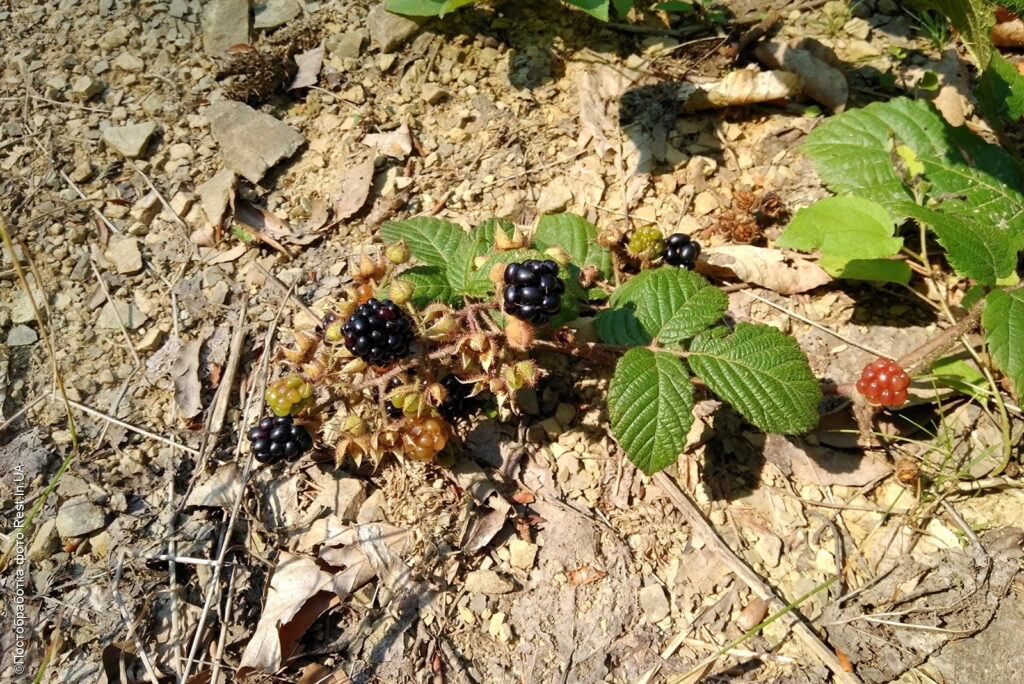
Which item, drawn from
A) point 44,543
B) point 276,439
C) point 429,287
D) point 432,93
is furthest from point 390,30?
point 44,543

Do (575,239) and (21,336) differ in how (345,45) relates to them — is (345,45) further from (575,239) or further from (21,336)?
(21,336)

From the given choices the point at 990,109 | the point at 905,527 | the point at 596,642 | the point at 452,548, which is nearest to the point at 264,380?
the point at 452,548

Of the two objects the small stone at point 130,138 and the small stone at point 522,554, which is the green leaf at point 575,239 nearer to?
the small stone at point 522,554

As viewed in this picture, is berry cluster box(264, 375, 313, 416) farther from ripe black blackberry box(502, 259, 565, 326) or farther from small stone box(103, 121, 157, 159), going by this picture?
small stone box(103, 121, 157, 159)

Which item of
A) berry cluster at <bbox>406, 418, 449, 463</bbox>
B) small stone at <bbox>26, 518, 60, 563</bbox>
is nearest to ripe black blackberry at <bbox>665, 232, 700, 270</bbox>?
berry cluster at <bbox>406, 418, 449, 463</bbox>

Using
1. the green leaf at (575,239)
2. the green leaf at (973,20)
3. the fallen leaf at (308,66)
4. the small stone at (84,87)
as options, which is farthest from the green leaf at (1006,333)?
the small stone at (84,87)

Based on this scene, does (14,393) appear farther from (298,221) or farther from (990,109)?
(990,109)
